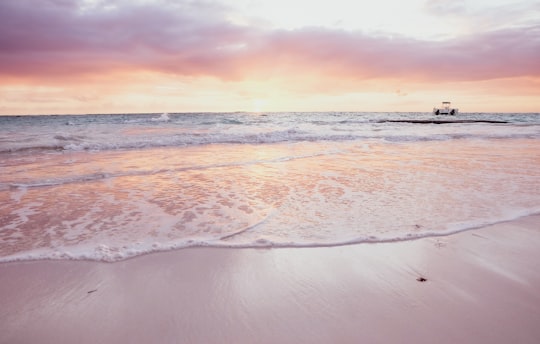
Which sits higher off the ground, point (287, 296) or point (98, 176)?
point (98, 176)

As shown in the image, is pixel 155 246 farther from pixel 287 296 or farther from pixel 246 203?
pixel 246 203

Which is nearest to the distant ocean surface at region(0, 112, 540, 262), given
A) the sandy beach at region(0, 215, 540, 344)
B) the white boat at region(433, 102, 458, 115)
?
the sandy beach at region(0, 215, 540, 344)

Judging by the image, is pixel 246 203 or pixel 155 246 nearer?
pixel 155 246

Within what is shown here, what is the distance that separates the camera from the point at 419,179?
280 inches

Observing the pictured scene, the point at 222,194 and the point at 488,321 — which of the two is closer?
the point at 488,321

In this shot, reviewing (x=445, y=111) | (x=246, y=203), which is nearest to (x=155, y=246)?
(x=246, y=203)

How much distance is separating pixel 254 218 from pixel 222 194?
1.59 meters

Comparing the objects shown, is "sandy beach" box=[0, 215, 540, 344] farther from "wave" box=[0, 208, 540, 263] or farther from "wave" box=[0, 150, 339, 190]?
"wave" box=[0, 150, 339, 190]

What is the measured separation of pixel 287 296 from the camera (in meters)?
2.66

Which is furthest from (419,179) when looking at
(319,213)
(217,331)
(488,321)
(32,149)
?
(32,149)

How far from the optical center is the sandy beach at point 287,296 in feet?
7.30

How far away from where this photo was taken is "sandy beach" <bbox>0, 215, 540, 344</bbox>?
7.30ft

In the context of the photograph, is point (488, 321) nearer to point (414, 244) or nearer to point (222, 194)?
point (414, 244)

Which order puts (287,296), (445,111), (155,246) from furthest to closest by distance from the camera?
(445,111) → (155,246) → (287,296)
